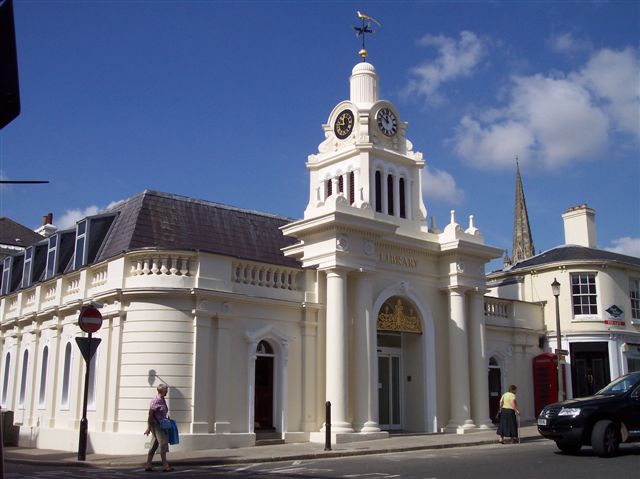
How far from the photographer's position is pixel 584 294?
1179 inches

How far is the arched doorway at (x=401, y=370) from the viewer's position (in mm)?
23109

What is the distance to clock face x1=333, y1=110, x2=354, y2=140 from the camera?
2472 centimetres

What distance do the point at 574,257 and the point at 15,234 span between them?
34.3 meters

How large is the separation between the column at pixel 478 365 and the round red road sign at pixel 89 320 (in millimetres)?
13359

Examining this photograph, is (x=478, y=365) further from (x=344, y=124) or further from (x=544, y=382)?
(x=344, y=124)

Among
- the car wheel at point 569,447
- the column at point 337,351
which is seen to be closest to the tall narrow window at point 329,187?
the column at point 337,351

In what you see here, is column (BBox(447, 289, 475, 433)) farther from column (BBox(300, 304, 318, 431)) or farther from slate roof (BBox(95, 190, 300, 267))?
slate roof (BBox(95, 190, 300, 267))

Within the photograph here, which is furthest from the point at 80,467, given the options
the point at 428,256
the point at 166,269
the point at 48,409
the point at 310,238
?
the point at 428,256

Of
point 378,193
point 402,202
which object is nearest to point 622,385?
point 378,193

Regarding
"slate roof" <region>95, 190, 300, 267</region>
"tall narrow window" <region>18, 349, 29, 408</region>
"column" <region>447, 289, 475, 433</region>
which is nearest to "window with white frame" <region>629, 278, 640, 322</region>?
"column" <region>447, 289, 475, 433</region>

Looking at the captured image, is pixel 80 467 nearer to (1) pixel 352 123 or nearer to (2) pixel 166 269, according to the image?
(2) pixel 166 269

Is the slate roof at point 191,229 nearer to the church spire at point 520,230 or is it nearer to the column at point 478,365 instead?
the column at point 478,365

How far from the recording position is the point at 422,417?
23.2 meters

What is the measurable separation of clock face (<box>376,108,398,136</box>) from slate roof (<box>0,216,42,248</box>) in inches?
1085
